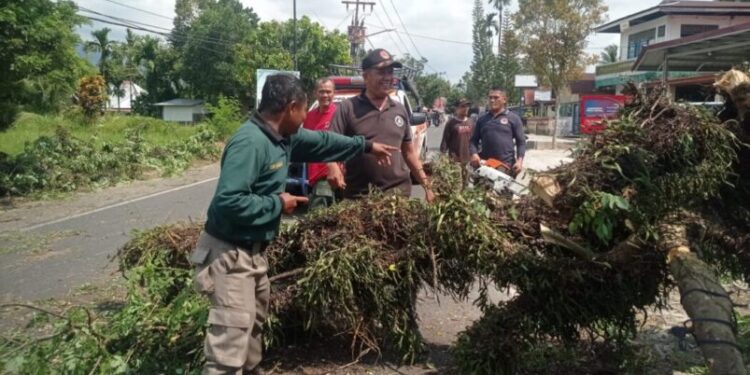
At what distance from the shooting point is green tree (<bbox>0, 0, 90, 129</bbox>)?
1001 cm

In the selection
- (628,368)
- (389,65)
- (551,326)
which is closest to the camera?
(551,326)

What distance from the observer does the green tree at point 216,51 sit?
156 ft

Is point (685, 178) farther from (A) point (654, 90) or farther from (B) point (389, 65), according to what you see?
(B) point (389, 65)

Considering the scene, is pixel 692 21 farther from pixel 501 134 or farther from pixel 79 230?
pixel 79 230

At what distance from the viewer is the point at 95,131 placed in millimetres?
22547

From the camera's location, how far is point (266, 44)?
136ft

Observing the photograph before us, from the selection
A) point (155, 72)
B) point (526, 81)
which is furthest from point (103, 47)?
point (526, 81)

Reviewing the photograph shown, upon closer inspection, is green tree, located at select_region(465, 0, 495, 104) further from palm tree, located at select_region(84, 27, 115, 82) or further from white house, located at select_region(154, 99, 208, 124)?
palm tree, located at select_region(84, 27, 115, 82)

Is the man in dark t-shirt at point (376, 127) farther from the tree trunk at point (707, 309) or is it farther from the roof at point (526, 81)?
the roof at point (526, 81)

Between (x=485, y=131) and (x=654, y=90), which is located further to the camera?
(x=485, y=131)

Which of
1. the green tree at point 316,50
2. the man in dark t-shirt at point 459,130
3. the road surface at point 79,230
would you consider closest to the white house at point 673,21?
the green tree at point 316,50

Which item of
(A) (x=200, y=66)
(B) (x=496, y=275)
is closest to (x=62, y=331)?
(B) (x=496, y=275)

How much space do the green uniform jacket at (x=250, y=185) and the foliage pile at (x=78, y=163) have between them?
33.5 ft

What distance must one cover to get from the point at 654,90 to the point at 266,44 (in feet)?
133
